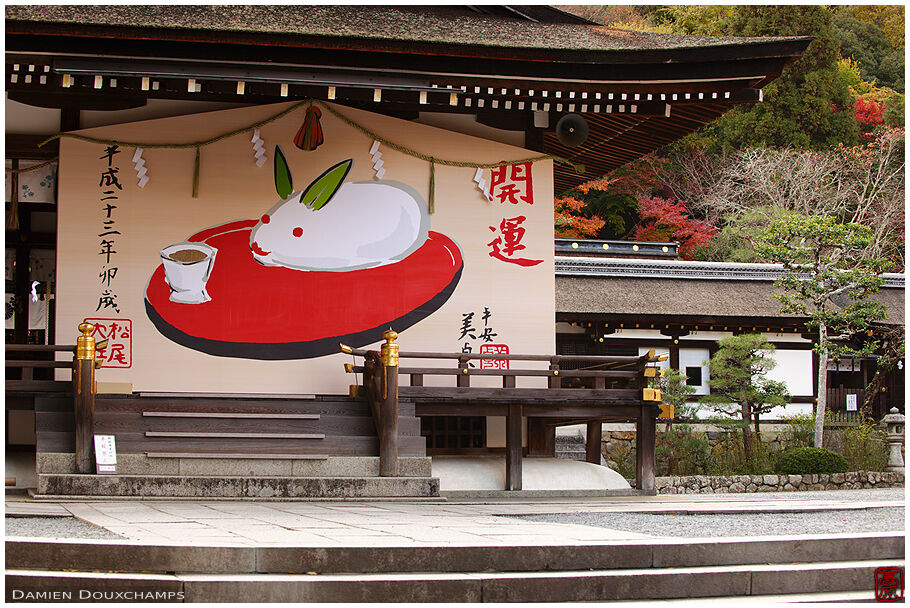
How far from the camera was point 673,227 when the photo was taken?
34500 mm

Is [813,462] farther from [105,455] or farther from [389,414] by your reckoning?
[105,455]

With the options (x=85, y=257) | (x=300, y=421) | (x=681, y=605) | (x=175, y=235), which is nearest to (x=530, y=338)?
(x=300, y=421)

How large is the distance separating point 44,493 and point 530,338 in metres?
5.78

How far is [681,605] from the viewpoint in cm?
533

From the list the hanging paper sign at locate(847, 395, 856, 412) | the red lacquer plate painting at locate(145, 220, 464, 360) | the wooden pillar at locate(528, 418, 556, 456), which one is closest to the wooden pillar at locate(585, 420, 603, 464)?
the wooden pillar at locate(528, 418, 556, 456)

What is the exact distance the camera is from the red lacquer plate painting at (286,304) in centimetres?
1128

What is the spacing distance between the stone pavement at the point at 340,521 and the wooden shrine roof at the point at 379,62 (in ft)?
14.0

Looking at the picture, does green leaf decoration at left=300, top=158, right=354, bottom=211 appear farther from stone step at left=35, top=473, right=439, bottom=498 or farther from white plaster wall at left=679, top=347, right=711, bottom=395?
white plaster wall at left=679, top=347, right=711, bottom=395

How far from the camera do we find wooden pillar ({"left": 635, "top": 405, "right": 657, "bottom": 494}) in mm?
11680

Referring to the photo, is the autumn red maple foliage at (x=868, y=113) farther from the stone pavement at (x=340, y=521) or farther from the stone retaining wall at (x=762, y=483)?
the stone pavement at (x=340, y=521)

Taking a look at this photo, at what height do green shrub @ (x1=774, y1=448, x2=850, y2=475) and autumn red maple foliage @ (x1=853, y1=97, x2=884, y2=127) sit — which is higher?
autumn red maple foliage @ (x1=853, y1=97, x2=884, y2=127)

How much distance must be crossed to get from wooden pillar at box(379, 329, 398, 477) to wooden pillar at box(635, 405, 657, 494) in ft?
10.8

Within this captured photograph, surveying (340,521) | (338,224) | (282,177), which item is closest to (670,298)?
(338,224)

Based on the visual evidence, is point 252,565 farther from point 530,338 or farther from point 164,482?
point 530,338
